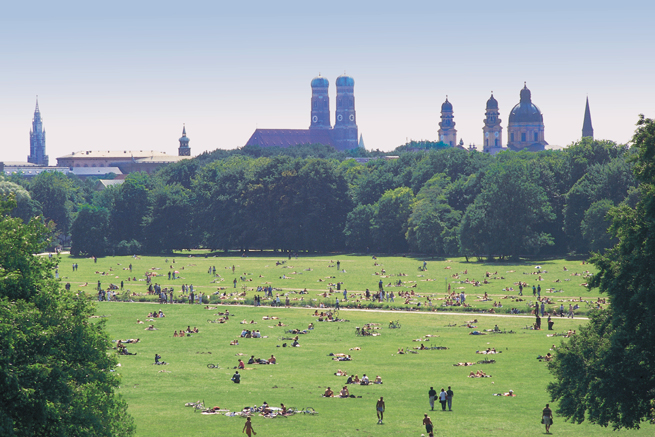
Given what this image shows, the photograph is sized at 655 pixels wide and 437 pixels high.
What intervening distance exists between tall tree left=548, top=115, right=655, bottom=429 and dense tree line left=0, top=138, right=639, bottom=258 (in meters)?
64.8

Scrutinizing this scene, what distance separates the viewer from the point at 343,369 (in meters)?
44.8

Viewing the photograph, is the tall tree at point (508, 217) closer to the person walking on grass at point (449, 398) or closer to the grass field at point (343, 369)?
the grass field at point (343, 369)

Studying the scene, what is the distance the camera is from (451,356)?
48031 millimetres

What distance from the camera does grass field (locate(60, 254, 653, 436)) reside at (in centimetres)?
3416

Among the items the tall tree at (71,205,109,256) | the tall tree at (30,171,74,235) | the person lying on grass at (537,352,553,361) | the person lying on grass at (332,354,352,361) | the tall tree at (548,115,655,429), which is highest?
the tall tree at (30,171,74,235)

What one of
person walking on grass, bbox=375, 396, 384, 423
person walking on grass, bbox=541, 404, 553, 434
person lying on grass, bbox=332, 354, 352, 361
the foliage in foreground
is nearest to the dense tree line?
person lying on grass, bbox=332, 354, 352, 361

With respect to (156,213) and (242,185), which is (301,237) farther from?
(156,213)

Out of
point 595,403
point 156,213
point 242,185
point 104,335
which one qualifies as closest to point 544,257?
point 242,185

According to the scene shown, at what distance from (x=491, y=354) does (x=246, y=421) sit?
18.4 m

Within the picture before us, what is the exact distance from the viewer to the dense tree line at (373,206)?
104 meters

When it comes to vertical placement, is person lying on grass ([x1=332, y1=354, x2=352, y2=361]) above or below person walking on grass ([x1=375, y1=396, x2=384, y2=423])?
above

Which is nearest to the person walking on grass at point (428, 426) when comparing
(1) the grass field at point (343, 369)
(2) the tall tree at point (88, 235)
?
(1) the grass field at point (343, 369)

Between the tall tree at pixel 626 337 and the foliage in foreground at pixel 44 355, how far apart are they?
14.9 meters

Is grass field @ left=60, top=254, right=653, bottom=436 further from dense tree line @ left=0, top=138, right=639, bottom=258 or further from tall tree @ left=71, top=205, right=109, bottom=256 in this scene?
tall tree @ left=71, top=205, right=109, bottom=256
